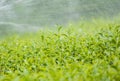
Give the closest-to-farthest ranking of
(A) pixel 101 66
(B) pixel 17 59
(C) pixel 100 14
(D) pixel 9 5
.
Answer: (A) pixel 101 66
(B) pixel 17 59
(C) pixel 100 14
(D) pixel 9 5

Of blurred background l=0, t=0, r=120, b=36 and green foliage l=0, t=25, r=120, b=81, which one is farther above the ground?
blurred background l=0, t=0, r=120, b=36

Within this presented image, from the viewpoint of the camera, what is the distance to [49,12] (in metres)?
6.10

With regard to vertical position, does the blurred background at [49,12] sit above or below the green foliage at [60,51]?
above

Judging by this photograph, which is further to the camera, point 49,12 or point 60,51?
point 49,12

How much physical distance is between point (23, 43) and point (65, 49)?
32.4 inches

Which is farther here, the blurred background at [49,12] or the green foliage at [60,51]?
the blurred background at [49,12]

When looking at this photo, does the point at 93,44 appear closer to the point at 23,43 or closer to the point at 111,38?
the point at 111,38

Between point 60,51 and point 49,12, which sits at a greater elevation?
point 49,12

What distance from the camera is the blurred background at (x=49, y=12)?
18.7 feet

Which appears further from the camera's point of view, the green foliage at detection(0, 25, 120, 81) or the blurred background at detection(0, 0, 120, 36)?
the blurred background at detection(0, 0, 120, 36)

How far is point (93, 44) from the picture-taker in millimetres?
3684

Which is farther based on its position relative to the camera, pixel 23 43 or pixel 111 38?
pixel 23 43

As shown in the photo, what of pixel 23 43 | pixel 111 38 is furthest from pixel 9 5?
pixel 111 38

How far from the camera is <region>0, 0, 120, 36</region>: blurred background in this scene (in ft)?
18.7
